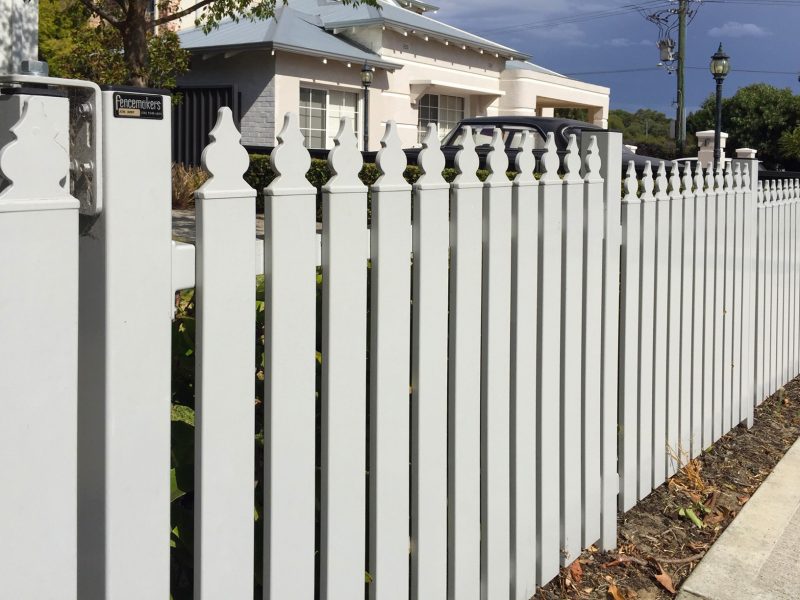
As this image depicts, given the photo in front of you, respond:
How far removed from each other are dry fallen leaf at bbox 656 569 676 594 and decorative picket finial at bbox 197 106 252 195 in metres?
2.38

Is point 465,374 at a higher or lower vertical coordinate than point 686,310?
lower

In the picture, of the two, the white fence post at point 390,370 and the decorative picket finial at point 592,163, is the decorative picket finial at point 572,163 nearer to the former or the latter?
the decorative picket finial at point 592,163

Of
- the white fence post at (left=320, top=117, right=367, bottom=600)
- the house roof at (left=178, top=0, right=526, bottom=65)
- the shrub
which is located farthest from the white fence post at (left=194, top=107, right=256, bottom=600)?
the house roof at (left=178, top=0, right=526, bottom=65)

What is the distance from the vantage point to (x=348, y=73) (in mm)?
20531

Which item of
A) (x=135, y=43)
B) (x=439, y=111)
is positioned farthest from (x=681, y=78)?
(x=135, y=43)

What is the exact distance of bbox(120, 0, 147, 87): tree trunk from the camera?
428 inches

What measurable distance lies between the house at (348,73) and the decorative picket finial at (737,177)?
13.6 meters

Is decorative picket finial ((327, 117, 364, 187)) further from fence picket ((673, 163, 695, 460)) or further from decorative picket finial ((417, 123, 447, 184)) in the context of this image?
fence picket ((673, 163, 695, 460))

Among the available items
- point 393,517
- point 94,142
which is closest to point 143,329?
point 94,142

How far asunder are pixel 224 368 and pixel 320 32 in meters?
20.3

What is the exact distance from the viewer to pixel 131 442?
1.68m

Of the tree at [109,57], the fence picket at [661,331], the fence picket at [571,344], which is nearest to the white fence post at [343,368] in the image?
the fence picket at [571,344]

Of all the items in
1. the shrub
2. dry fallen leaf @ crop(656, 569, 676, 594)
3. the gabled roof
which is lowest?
dry fallen leaf @ crop(656, 569, 676, 594)

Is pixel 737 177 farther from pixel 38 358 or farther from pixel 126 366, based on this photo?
pixel 38 358
